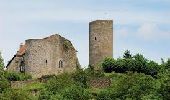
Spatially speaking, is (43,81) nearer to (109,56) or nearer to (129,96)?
(109,56)

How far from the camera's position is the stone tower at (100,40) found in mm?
119562

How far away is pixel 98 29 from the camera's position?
120m

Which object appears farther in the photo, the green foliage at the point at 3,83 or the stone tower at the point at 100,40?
the stone tower at the point at 100,40

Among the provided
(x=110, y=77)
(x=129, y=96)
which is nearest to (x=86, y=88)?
(x=110, y=77)

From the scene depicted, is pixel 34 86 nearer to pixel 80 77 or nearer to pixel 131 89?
pixel 80 77

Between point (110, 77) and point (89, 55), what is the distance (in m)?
13.5

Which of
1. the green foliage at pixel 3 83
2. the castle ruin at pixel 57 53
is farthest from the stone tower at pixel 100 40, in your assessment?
the green foliage at pixel 3 83

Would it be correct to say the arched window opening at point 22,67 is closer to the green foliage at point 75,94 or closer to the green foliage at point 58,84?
the green foliage at point 58,84

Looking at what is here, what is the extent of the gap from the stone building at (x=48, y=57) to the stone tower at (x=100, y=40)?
256 cm

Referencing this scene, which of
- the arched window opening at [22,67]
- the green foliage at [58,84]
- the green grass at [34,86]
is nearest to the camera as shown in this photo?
the green foliage at [58,84]

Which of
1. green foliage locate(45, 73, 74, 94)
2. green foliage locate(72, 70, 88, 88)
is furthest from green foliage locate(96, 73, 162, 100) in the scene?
green foliage locate(72, 70, 88, 88)

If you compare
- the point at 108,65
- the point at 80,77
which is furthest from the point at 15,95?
the point at 108,65

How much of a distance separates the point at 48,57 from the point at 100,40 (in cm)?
631

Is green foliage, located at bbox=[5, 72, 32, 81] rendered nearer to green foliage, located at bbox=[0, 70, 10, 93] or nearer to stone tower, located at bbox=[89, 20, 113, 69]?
green foliage, located at bbox=[0, 70, 10, 93]
